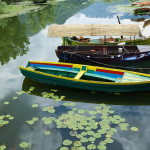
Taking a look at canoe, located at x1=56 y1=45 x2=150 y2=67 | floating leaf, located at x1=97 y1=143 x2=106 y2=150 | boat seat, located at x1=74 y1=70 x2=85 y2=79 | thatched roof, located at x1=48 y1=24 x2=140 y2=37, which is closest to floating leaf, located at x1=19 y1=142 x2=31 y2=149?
floating leaf, located at x1=97 y1=143 x2=106 y2=150

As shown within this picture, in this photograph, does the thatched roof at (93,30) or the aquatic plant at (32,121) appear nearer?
the aquatic plant at (32,121)

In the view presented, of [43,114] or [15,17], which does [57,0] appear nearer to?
[15,17]

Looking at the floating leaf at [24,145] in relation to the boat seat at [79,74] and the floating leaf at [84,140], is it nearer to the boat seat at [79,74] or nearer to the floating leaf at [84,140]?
the floating leaf at [84,140]

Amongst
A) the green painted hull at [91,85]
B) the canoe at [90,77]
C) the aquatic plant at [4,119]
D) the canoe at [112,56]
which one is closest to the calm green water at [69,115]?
the aquatic plant at [4,119]

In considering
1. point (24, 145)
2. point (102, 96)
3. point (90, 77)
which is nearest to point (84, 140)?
point (24, 145)

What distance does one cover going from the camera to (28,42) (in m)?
24.6

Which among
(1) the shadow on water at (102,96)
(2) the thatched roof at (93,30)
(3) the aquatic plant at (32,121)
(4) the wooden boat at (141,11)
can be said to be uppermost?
(4) the wooden boat at (141,11)

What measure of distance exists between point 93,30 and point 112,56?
8.51 ft

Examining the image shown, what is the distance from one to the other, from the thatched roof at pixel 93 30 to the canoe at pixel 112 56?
139 centimetres

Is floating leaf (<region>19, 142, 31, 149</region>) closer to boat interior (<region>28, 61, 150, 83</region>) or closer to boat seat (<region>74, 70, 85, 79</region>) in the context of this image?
boat interior (<region>28, 61, 150, 83</region>)

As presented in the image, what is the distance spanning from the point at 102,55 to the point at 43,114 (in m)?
7.41

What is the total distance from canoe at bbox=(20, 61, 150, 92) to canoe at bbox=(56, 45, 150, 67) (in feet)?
8.14

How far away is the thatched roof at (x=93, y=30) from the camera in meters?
16.4

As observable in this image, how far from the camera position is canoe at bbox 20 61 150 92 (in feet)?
38.9
